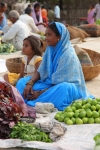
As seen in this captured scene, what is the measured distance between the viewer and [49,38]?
208 inches

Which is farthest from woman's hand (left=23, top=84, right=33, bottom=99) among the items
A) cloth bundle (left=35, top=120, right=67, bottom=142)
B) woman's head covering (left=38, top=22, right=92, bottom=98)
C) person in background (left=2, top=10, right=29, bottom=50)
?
person in background (left=2, top=10, right=29, bottom=50)

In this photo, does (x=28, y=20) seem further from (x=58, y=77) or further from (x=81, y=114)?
(x=81, y=114)

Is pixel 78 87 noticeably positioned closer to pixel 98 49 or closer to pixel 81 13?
pixel 98 49

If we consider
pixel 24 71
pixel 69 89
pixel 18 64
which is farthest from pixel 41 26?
pixel 69 89

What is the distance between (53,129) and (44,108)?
800mm

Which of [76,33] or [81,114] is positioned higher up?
[81,114]

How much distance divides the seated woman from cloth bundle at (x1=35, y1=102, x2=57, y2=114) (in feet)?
0.51

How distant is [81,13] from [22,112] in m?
18.5

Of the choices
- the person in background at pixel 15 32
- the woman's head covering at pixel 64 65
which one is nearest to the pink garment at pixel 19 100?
the woman's head covering at pixel 64 65

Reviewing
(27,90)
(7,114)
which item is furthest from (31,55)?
(7,114)

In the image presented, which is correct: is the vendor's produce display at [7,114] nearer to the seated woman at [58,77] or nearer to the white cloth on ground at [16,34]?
the seated woman at [58,77]

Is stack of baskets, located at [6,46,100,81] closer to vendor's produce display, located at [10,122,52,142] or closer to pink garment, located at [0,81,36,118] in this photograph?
pink garment, located at [0,81,36,118]

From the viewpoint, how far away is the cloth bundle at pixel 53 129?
4.16 metres

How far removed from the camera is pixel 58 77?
528cm
